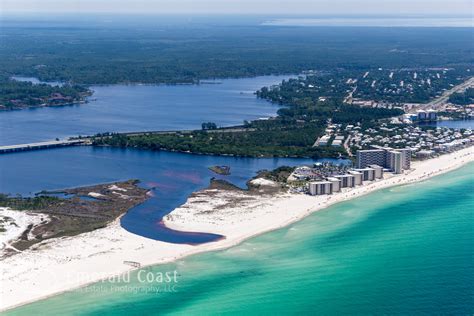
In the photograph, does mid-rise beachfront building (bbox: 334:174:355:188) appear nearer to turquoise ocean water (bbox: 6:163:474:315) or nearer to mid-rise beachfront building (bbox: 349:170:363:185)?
mid-rise beachfront building (bbox: 349:170:363:185)

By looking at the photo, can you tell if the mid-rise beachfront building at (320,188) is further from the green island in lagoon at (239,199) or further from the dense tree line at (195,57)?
the dense tree line at (195,57)

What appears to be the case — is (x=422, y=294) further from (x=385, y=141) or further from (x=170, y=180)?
(x=385, y=141)

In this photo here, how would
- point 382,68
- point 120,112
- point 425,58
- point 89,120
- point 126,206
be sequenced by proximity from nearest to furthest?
point 126,206
point 89,120
point 120,112
point 382,68
point 425,58

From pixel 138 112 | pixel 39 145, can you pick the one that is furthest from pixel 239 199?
pixel 138 112

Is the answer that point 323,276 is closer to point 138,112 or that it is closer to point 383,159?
point 383,159

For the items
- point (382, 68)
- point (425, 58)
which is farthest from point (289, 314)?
point (425, 58)

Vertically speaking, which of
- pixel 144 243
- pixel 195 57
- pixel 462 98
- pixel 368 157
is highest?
pixel 195 57
